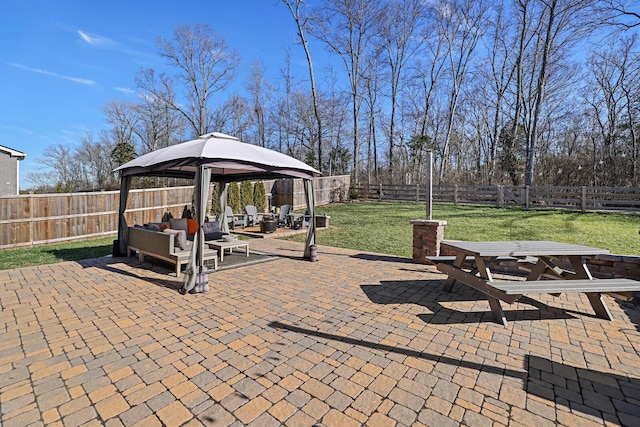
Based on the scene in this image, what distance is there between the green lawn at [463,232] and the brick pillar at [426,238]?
0.73 m

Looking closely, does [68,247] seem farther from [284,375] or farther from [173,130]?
[173,130]

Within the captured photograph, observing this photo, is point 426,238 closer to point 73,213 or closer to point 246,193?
point 246,193

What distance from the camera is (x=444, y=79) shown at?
80.6 ft

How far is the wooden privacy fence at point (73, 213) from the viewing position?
8.23 m

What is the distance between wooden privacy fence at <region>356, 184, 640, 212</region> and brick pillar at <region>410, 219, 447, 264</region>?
5.53 metres

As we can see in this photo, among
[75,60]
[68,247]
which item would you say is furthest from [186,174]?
[75,60]

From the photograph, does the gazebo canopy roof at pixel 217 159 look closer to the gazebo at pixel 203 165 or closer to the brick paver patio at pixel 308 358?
the gazebo at pixel 203 165

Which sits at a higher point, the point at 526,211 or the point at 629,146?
the point at 629,146

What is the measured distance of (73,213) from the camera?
9273 millimetres

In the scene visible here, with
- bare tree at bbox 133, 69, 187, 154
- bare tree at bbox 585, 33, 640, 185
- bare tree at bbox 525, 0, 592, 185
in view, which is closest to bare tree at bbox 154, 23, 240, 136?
bare tree at bbox 133, 69, 187, 154

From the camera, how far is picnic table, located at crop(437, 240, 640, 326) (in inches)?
130

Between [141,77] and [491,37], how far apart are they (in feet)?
83.3

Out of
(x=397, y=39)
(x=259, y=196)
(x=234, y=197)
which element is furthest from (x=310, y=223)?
(x=397, y=39)

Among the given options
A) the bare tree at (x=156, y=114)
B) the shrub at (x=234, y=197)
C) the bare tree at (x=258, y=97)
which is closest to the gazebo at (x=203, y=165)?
the shrub at (x=234, y=197)
